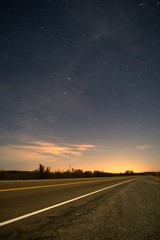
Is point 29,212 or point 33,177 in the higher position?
point 33,177

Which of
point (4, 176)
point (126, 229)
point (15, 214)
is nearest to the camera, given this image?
point (126, 229)

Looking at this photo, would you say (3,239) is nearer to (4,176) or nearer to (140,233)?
(140,233)

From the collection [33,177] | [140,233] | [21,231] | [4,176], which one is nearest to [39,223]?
[21,231]

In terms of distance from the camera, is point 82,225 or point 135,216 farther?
point 135,216

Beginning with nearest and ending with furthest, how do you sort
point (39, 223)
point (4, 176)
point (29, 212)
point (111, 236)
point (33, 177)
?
1. point (111, 236)
2. point (39, 223)
3. point (29, 212)
4. point (4, 176)
5. point (33, 177)

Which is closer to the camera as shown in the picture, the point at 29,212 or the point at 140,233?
the point at 140,233

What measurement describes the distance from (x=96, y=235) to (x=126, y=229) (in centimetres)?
69

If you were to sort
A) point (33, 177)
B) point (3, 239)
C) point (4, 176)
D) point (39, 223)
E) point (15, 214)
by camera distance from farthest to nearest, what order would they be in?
point (33, 177)
point (4, 176)
point (15, 214)
point (39, 223)
point (3, 239)

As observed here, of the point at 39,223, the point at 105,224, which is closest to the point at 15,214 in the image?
the point at 39,223

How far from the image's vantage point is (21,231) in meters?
3.70

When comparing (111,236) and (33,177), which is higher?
(33,177)

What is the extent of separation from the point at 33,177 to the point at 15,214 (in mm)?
20638

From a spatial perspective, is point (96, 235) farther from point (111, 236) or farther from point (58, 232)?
point (58, 232)

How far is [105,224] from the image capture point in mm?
4309
